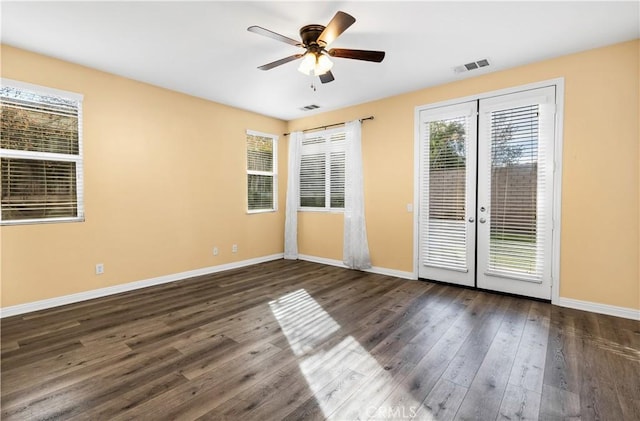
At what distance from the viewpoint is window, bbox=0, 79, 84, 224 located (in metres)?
3.20

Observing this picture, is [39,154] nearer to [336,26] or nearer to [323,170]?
[336,26]

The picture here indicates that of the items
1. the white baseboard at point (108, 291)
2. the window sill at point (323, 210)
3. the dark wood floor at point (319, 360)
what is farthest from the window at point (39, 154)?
the window sill at point (323, 210)

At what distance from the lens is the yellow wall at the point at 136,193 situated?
3.35 meters

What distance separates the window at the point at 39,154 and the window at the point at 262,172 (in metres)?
2.56

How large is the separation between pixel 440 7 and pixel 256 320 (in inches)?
131

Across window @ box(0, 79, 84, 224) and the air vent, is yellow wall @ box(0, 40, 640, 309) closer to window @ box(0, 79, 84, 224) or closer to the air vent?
window @ box(0, 79, 84, 224)

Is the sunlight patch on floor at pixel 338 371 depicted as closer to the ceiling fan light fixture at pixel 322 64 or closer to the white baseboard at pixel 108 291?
the white baseboard at pixel 108 291

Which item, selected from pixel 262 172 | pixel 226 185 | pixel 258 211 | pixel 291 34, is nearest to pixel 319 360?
pixel 291 34

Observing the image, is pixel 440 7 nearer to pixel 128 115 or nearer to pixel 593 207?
pixel 593 207

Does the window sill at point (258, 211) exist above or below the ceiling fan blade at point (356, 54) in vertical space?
below

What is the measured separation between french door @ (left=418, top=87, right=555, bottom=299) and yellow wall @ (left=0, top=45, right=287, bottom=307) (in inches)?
125

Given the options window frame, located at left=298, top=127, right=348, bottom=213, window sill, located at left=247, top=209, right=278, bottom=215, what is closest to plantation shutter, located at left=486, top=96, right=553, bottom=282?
window frame, located at left=298, top=127, right=348, bottom=213

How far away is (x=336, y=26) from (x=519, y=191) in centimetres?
293

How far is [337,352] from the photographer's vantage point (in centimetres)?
249
